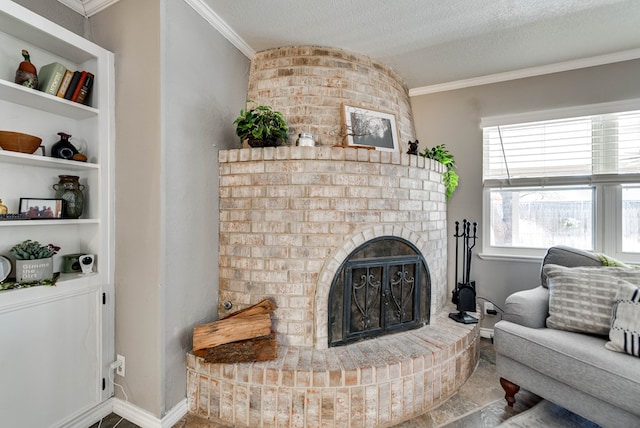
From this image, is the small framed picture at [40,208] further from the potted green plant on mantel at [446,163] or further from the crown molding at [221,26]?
the potted green plant on mantel at [446,163]

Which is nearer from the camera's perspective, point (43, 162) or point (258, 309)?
point (43, 162)

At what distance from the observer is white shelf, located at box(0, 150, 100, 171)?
1.33 metres

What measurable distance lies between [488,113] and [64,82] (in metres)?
3.23

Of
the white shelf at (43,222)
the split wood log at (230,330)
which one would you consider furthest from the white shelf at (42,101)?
the split wood log at (230,330)

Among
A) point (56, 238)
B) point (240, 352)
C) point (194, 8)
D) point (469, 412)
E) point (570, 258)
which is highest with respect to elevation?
point (194, 8)

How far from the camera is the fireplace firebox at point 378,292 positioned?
188 centimetres

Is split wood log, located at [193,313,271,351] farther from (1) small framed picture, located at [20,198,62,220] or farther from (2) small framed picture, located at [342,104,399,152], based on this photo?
(2) small framed picture, located at [342,104,399,152]

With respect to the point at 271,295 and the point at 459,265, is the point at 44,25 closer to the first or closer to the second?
the point at 271,295

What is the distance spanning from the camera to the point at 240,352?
5.24ft

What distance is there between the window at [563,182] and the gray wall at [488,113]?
0.31 ft

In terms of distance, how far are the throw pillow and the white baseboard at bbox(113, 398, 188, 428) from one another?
92.9 inches

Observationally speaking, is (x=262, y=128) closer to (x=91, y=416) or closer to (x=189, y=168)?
(x=189, y=168)

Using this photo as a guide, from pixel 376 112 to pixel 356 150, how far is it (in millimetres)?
592

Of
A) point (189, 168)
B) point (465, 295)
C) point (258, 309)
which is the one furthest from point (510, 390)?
point (189, 168)
